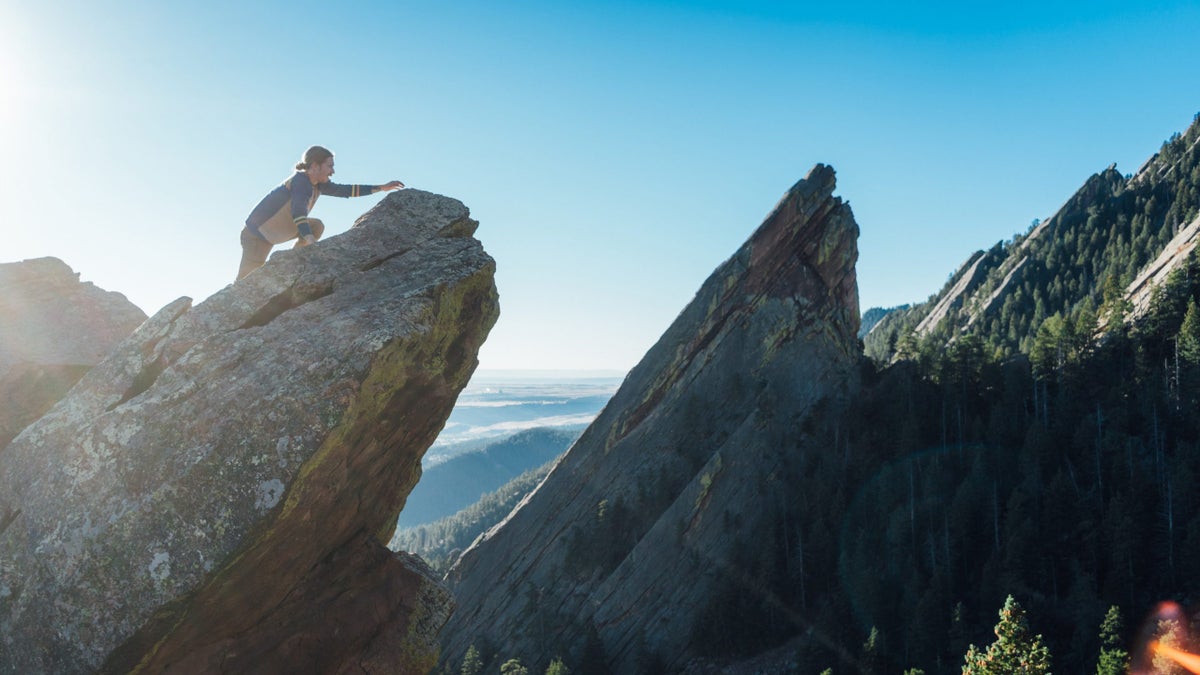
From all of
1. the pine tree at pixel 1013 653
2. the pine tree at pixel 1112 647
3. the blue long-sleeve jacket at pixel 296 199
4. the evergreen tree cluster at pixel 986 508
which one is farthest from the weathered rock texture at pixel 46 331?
the evergreen tree cluster at pixel 986 508

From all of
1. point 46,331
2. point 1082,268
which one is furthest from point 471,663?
point 1082,268

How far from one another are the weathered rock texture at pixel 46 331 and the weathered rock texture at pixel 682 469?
75043 millimetres

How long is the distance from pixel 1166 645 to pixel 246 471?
71770mm

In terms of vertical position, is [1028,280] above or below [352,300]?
above

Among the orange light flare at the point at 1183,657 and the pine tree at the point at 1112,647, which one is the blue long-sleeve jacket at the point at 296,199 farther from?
the orange light flare at the point at 1183,657

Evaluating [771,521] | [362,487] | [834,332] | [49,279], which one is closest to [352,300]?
[362,487]

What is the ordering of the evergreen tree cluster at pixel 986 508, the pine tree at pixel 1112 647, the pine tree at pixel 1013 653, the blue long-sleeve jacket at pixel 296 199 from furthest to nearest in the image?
1. the evergreen tree cluster at pixel 986 508
2. the pine tree at pixel 1112 647
3. the pine tree at pixel 1013 653
4. the blue long-sleeve jacket at pixel 296 199

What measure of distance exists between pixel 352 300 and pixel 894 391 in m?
95.9

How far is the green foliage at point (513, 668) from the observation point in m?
74.9

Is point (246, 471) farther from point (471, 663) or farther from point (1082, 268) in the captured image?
point (1082, 268)

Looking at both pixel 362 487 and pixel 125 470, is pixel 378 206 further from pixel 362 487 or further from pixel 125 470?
pixel 125 470

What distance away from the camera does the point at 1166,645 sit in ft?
182

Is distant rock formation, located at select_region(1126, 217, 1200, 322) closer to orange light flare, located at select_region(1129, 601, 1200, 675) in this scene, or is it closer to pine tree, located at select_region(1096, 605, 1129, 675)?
orange light flare, located at select_region(1129, 601, 1200, 675)

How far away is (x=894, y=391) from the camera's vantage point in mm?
96875
